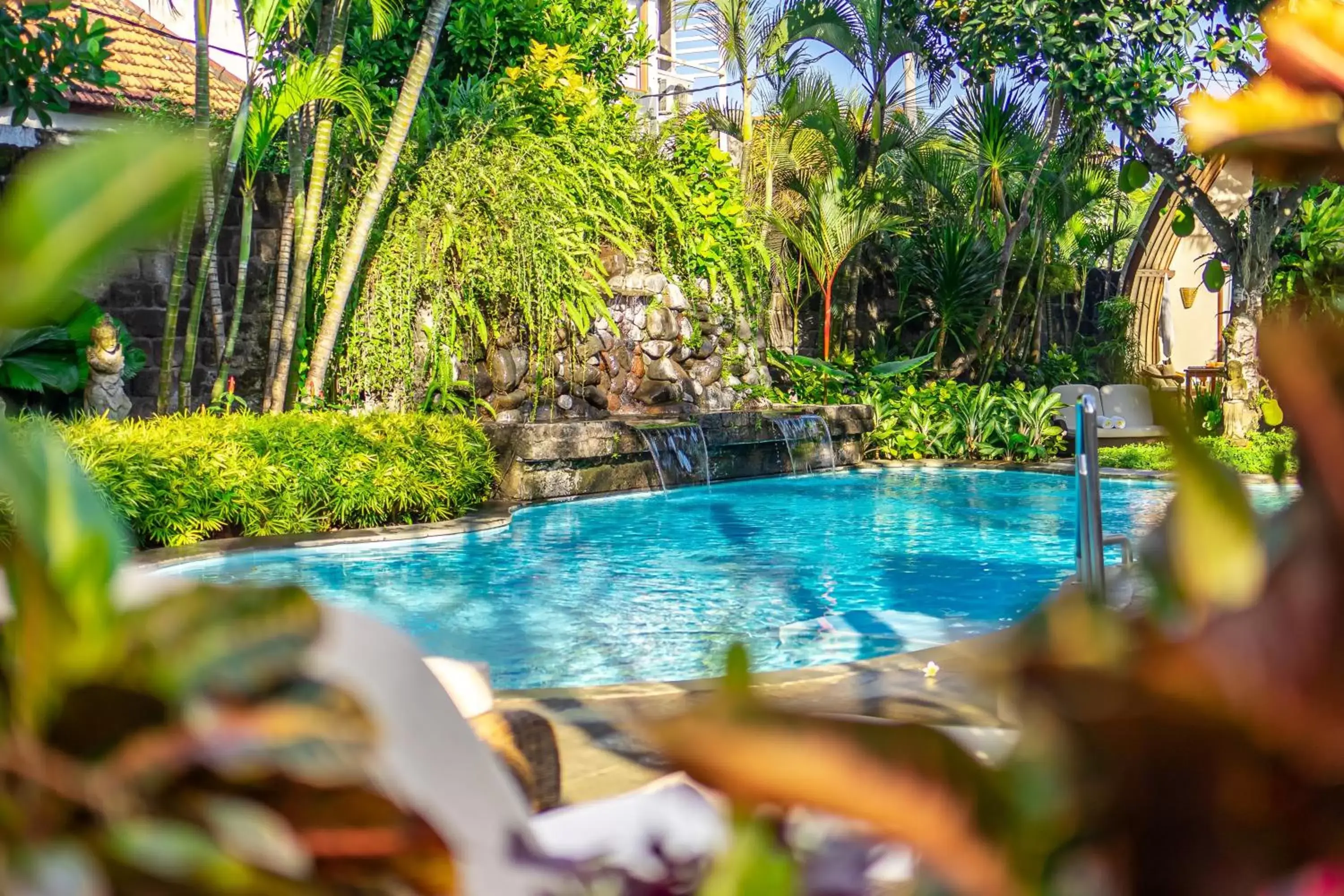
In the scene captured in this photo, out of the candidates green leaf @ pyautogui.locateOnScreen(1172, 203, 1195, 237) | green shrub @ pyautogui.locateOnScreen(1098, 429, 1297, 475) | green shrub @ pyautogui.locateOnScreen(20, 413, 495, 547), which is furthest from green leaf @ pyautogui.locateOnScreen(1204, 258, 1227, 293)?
green shrub @ pyautogui.locateOnScreen(20, 413, 495, 547)

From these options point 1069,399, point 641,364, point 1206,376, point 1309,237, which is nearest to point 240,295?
point 641,364

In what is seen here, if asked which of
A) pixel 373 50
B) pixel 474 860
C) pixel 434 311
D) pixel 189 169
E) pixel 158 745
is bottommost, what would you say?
pixel 474 860

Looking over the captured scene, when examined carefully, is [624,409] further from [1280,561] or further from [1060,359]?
[1280,561]

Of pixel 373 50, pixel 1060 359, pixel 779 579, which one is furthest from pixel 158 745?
pixel 1060 359

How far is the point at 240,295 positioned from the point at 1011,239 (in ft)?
30.1

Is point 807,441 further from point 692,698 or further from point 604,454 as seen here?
point 692,698

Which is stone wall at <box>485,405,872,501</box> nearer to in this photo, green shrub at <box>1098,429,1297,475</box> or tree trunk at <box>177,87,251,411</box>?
tree trunk at <box>177,87,251,411</box>

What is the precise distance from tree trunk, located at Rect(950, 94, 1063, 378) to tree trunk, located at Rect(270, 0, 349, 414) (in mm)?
8082

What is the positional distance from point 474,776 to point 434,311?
9.92 meters

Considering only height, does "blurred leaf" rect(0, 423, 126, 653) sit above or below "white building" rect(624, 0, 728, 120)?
below

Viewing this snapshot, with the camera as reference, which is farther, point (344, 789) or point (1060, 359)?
point (1060, 359)

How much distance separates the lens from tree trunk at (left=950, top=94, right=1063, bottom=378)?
1376cm

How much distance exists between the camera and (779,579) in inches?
267

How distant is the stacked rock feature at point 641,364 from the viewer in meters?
10.7
